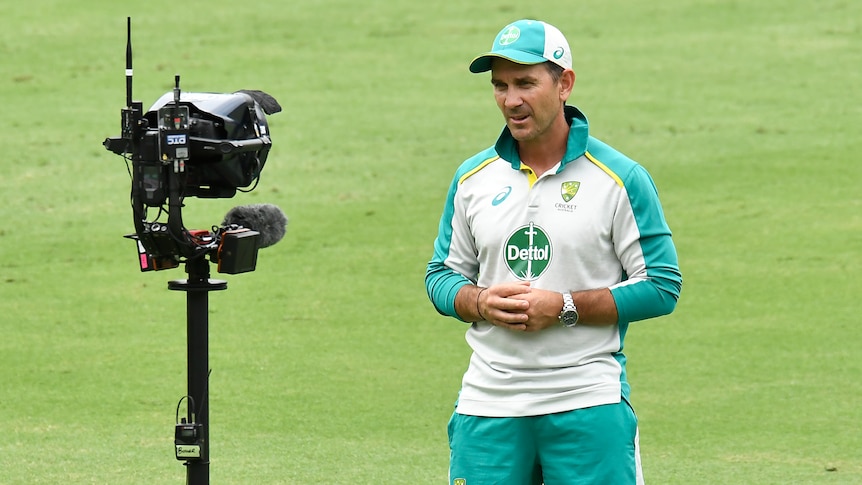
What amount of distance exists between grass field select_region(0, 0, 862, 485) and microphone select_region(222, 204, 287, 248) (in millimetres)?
1613

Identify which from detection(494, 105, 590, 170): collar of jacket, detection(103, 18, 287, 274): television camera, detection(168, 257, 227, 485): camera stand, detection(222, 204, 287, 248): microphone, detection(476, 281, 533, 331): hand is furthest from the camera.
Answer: detection(222, 204, 287, 248): microphone

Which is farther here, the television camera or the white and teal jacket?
the television camera

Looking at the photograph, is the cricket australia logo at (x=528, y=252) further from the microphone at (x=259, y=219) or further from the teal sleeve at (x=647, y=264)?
Answer: the microphone at (x=259, y=219)

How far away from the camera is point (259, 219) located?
4867mm

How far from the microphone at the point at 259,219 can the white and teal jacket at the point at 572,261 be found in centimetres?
114

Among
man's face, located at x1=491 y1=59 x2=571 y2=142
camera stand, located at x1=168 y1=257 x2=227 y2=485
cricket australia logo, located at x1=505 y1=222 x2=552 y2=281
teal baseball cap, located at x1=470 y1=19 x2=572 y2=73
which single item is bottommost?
camera stand, located at x1=168 y1=257 x2=227 y2=485

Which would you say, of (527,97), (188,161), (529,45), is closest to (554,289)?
(527,97)

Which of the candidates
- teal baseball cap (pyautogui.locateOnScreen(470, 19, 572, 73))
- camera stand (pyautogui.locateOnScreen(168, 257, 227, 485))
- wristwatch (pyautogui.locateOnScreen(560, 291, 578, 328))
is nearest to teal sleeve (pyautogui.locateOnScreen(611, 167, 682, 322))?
wristwatch (pyautogui.locateOnScreen(560, 291, 578, 328))

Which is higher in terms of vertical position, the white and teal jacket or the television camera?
the television camera

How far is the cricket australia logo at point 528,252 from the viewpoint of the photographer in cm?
382

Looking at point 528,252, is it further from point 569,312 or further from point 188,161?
point 188,161

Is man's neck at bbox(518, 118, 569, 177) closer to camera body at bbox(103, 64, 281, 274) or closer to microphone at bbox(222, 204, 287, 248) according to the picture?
camera body at bbox(103, 64, 281, 274)

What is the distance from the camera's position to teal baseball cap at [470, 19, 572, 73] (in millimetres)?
3793

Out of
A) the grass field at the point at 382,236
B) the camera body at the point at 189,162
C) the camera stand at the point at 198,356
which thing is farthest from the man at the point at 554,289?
the grass field at the point at 382,236
